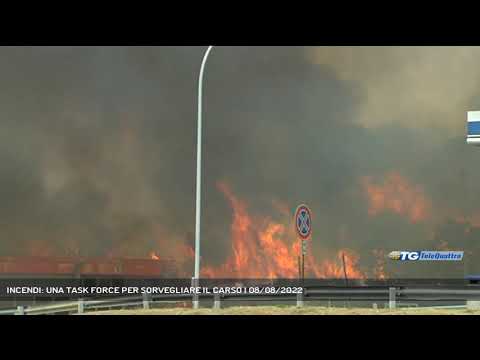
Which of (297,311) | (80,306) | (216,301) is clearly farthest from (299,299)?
(80,306)

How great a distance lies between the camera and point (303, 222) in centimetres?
2081

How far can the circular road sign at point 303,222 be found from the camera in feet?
67.6

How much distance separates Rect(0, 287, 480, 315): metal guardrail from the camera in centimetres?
2123

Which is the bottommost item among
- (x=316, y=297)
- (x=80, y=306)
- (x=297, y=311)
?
(x=297, y=311)

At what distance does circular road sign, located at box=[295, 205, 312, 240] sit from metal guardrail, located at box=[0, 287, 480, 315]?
7.64ft

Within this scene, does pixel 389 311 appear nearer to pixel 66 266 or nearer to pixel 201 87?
pixel 201 87

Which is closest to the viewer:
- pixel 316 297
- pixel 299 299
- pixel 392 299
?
pixel 392 299

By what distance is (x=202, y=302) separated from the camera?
2259 centimetres

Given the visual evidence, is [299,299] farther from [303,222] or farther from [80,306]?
[80,306]

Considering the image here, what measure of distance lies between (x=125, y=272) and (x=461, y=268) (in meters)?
54.8

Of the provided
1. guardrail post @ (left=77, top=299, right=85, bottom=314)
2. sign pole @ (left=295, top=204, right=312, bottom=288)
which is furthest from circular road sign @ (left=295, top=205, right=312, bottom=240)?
guardrail post @ (left=77, top=299, right=85, bottom=314)

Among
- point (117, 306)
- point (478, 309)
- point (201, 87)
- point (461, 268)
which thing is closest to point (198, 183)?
point (201, 87)

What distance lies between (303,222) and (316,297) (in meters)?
3.23

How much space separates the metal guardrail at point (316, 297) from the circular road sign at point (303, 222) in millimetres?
2328
